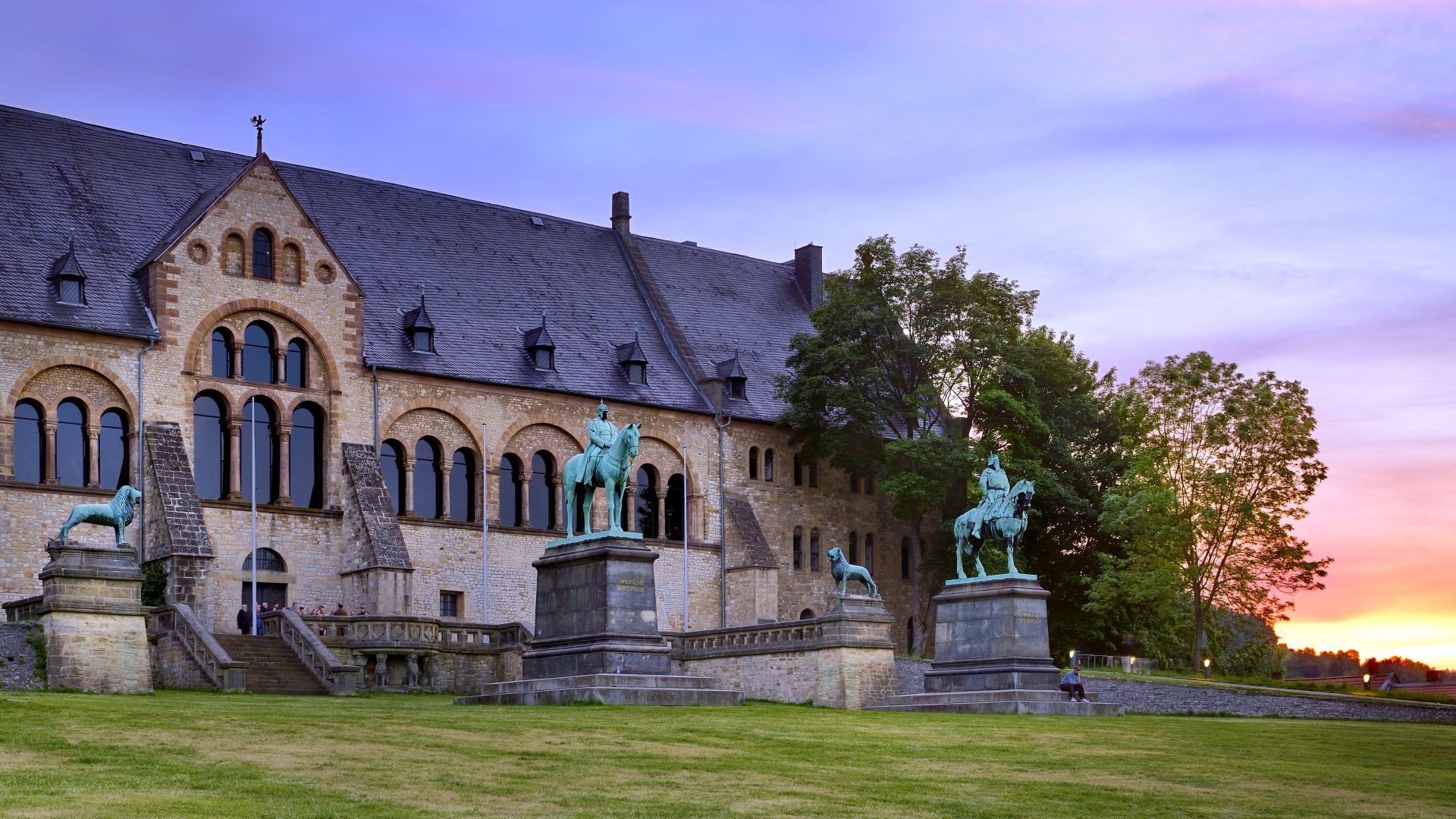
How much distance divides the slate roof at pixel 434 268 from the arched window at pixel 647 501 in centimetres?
260

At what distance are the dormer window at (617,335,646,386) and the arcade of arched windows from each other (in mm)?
18754

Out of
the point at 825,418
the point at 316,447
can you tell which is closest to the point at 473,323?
the point at 316,447

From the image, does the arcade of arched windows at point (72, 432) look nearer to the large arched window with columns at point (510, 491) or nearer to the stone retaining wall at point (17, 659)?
the stone retaining wall at point (17, 659)

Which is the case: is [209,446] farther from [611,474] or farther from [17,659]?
[611,474]

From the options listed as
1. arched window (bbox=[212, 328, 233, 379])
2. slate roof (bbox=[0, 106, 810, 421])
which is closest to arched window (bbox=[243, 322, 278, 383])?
arched window (bbox=[212, 328, 233, 379])

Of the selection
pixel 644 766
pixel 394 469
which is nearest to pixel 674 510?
pixel 394 469

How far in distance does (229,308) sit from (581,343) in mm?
14616

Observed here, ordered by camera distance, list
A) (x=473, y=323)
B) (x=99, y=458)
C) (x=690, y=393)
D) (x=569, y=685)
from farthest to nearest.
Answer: (x=690, y=393), (x=473, y=323), (x=99, y=458), (x=569, y=685)

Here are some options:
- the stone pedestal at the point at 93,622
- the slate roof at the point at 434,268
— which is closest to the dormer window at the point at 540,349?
the slate roof at the point at 434,268

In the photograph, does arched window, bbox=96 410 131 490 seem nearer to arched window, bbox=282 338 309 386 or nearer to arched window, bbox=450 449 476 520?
arched window, bbox=282 338 309 386

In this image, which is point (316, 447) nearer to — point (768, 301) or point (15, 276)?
point (15, 276)

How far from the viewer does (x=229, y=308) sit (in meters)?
53.3

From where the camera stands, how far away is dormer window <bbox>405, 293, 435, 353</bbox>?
58.5 m

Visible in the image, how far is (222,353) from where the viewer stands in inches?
2114
